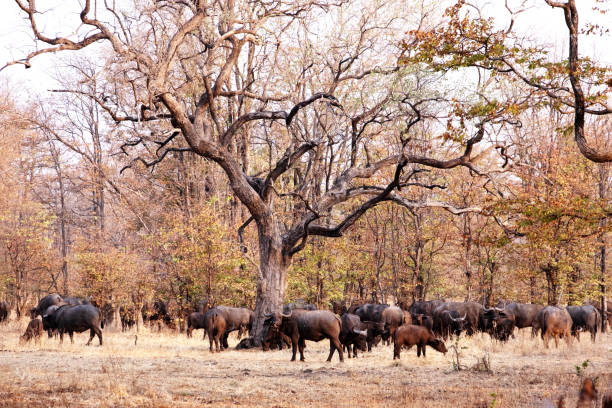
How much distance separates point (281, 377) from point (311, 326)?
350 cm

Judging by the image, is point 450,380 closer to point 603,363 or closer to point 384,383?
point 384,383

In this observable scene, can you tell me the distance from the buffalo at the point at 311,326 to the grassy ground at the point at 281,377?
2.07 ft

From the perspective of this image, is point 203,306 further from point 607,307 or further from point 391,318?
point 607,307

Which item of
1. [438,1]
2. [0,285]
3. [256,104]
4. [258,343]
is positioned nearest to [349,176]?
[258,343]

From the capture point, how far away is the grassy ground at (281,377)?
9.81 m

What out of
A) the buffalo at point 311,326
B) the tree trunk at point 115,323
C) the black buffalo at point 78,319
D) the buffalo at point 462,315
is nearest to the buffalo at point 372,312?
the buffalo at point 462,315

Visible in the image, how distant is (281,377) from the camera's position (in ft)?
42.8

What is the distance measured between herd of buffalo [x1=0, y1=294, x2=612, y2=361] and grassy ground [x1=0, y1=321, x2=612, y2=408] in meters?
0.62

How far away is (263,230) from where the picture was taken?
21.1m

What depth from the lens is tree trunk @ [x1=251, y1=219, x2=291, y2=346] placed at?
2062 cm

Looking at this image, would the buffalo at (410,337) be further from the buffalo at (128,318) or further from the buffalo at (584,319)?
the buffalo at (128,318)

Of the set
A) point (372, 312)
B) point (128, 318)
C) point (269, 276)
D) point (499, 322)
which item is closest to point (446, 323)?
point (499, 322)

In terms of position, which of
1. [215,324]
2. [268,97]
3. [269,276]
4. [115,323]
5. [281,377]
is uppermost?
[268,97]

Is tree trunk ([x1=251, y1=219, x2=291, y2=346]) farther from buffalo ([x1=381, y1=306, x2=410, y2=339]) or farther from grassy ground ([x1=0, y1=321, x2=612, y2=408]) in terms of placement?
buffalo ([x1=381, y1=306, x2=410, y2=339])
